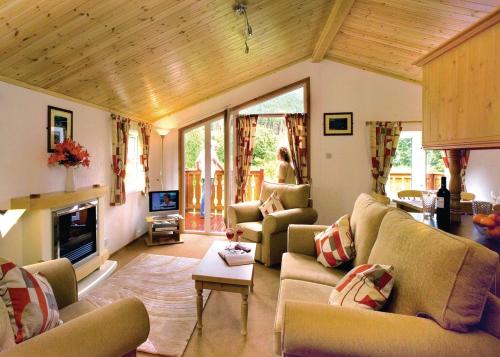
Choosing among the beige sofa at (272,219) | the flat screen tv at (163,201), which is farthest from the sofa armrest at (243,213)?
the flat screen tv at (163,201)

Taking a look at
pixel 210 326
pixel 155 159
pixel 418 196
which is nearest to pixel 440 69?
pixel 418 196

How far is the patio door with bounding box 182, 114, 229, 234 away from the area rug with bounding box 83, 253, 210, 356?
1.35m

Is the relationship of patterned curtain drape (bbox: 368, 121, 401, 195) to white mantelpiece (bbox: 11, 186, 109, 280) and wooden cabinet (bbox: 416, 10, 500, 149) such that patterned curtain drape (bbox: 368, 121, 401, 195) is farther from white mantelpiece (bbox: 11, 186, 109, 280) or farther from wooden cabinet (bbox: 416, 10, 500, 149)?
white mantelpiece (bbox: 11, 186, 109, 280)

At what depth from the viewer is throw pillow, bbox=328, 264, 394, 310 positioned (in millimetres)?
1307

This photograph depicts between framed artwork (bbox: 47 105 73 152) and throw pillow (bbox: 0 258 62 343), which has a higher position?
framed artwork (bbox: 47 105 73 152)

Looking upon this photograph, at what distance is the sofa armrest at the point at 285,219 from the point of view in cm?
331

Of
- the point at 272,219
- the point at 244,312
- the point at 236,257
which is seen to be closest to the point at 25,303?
the point at 244,312

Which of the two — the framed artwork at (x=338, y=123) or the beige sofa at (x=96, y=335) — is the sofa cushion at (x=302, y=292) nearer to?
the beige sofa at (x=96, y=335)

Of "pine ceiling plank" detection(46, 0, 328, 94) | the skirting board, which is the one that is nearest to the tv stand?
the skirting board

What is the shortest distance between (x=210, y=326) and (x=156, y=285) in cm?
93

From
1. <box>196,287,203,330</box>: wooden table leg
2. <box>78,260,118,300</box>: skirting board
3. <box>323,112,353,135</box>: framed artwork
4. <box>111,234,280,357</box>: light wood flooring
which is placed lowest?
<box>111,234,280,357</box>: light wood flooring

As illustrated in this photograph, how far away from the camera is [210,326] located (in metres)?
2.19

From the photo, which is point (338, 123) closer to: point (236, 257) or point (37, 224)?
point (236, 257)

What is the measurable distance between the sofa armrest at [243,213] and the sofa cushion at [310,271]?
4.79ft
